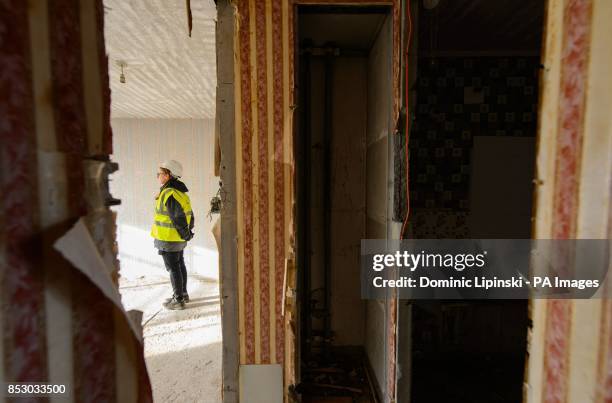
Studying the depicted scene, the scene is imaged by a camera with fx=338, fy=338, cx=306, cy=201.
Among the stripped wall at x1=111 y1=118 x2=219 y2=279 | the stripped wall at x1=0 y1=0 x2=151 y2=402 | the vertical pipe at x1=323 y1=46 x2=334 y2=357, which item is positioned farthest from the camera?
the stripped wall at x1=111 y1=118 x2=219 y2=279

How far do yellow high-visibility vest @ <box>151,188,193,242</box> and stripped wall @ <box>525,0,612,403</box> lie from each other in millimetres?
3474

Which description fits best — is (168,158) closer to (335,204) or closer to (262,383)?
(335,204)

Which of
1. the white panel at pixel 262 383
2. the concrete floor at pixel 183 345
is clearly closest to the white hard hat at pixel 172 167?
the concrete floor at pixel 183 345

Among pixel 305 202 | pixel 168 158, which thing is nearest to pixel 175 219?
pixel 305 202

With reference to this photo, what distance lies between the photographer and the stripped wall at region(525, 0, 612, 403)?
516 millimetres

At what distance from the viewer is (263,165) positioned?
1941 mm

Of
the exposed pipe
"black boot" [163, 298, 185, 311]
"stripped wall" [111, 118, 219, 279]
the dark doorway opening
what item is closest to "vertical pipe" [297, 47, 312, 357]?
the exposed pipe

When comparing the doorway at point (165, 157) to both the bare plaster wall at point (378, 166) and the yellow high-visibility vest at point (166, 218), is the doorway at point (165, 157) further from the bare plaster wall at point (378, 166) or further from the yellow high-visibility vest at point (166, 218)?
the bare plaster wall at point (378, 166)

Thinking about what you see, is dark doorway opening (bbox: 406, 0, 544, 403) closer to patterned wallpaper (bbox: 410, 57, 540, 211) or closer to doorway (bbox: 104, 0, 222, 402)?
patterned wallpaper (bbox: 410, 57, 540, 211)

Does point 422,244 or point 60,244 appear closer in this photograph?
point 60,244

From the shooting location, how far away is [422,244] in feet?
8.89

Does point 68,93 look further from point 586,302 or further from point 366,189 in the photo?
point 366,189

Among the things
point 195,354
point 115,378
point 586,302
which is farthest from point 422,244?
point 115,378

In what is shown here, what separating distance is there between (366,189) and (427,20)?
1211 mm
